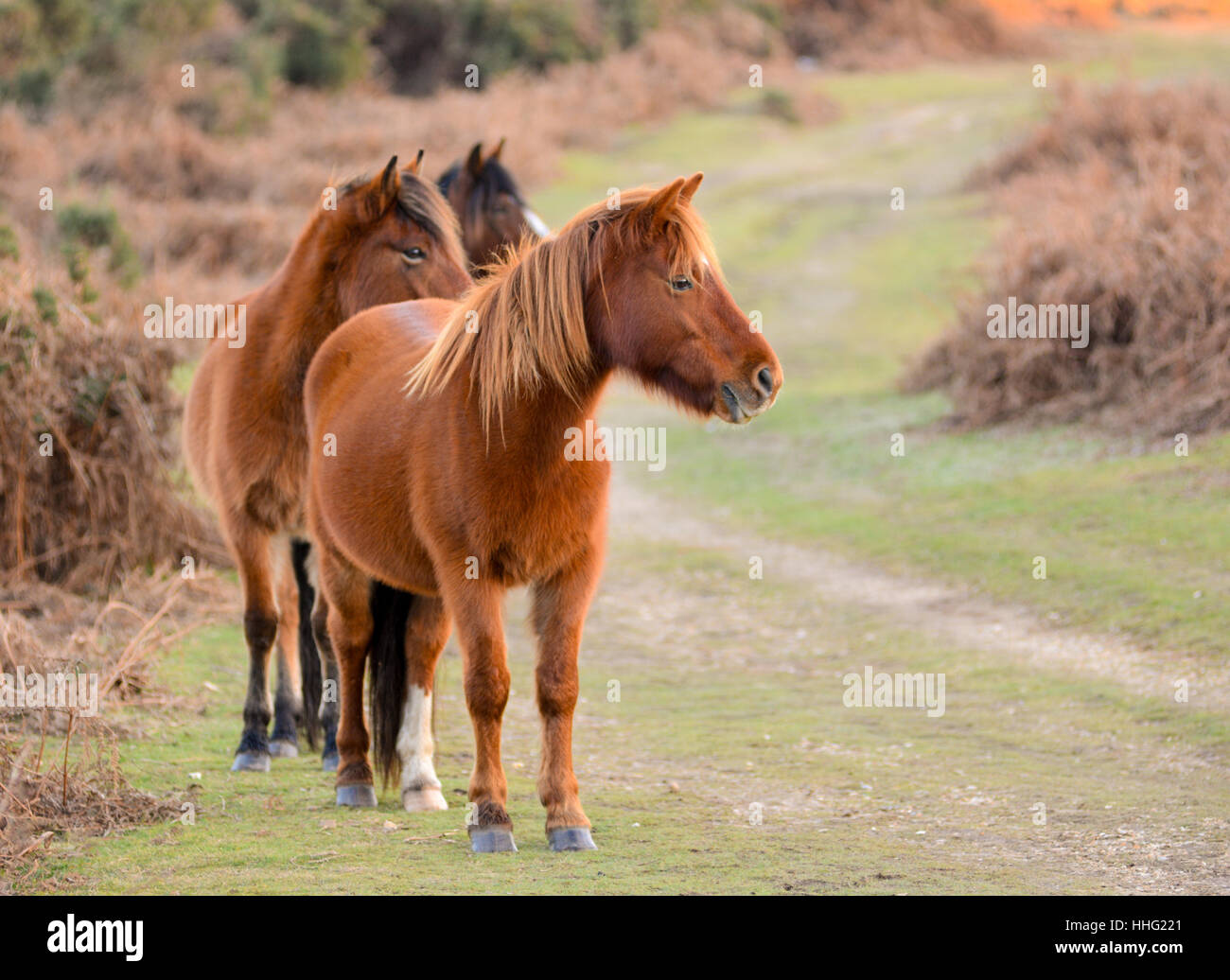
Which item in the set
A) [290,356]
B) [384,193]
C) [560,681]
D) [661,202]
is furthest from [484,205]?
[560,681]

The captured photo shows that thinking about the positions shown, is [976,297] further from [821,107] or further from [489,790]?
[821,107]

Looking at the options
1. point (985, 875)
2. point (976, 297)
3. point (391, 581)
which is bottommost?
point (985, 875)

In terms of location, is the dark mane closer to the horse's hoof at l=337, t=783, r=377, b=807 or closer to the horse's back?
the horse's back

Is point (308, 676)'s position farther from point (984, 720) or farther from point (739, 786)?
point (984, 720)

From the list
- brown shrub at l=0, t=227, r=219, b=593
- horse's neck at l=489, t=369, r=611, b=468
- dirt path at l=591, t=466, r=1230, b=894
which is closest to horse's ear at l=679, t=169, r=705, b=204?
horse's neck at l=489, t=369, r=611, b=468

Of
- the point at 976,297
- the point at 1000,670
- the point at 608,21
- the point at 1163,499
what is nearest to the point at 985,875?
the point at 1000,670

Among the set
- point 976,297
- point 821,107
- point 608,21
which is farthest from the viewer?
point 608,21

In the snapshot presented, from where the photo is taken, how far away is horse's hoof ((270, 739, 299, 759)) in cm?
718

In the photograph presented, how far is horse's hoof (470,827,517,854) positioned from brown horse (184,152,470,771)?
1861 millimetres

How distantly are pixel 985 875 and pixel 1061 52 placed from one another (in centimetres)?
5156

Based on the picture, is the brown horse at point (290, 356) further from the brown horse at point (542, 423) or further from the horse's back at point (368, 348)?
the brown horse at point (542, 423)

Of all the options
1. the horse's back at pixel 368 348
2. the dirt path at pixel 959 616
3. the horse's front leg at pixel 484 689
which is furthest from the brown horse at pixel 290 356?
the dirt path at pixel 959 616

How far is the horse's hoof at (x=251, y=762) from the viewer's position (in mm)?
6711
